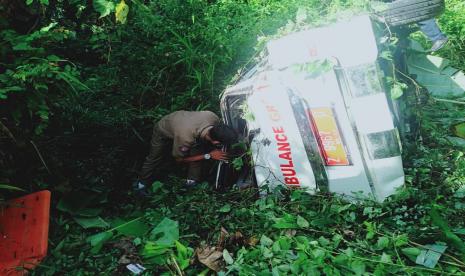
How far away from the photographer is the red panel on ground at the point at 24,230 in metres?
3.11

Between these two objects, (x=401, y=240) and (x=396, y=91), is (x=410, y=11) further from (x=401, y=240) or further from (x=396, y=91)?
(x=401, y=240)

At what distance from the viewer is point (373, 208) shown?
3113mm

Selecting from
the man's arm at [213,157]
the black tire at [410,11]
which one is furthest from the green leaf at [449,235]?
the man's arm at [213,157]

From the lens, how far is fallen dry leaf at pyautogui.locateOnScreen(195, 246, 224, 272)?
277cm

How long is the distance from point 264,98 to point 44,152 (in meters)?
2.19

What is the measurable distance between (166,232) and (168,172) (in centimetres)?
155

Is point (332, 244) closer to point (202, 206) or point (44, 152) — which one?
point (202, 206)

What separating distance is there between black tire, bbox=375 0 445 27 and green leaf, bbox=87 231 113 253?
9.67 ft

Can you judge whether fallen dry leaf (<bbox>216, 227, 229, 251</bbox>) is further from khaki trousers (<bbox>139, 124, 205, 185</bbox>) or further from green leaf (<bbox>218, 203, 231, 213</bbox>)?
khaki trousers (<bbox>139, 124, 205, 185</bbox>)

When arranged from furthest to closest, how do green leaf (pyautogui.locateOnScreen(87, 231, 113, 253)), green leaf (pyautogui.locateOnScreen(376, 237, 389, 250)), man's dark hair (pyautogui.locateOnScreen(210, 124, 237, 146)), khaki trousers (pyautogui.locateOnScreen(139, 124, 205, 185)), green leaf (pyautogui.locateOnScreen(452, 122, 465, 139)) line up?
khaki trousers (pyautogui.locateOnScreen(139, 124, 205, 185)) → green leaf (pyautogui.locateOnScreen(452, 122, 465, 139)) → man's dark hair (pyautogui.locateOnScreen(210, 124, 237, 146)) → green leaf (pyautogui.locateOnScreen(87, 231, 113, 253)) → green leaf (pyautogui.locateOnScreen(376, 237, 389, 250))

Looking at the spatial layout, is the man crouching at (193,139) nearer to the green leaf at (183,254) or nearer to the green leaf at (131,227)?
the green leaf at (131,227)

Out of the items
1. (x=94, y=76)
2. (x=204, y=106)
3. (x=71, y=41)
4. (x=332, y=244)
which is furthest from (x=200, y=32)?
(x=332, y=244)

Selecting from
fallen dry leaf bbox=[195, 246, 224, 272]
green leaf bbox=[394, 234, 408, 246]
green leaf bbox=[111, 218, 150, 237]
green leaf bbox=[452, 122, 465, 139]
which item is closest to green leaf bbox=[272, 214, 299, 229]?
fallen dry leaf bbox=[195, 246, 224, 272]

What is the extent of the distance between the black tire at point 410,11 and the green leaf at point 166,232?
245cm
